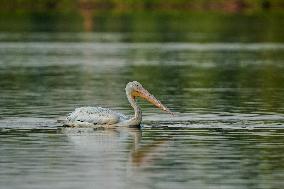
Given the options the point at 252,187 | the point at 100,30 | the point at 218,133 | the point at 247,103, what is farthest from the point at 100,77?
the point at 100,30

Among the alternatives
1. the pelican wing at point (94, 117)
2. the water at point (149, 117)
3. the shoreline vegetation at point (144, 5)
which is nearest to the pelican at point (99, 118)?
the pelican wing at point (94, 117)

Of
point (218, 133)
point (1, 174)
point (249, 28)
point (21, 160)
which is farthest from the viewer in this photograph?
point (249, 28)

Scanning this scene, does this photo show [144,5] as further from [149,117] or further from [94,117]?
[94,117]

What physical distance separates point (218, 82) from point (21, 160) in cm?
2163

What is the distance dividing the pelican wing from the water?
0.69ft

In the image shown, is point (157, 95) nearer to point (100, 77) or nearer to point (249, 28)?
point (100, 77)

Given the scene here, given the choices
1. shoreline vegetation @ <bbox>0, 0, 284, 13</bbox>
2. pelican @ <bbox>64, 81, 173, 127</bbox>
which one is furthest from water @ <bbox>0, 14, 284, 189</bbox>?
shoreline vegetation @ <bbox>0, 0, 284, 13</bbox>

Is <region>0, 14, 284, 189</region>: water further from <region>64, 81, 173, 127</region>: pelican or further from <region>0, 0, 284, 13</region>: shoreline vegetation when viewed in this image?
<region>0, 0, 284, 13</region>: shoreline vegetation

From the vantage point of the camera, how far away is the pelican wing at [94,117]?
1147 inches

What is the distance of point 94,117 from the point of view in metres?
29.2

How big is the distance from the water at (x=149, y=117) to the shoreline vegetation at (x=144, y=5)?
242 feet

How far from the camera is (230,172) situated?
73.8 feet

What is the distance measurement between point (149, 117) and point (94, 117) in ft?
10.1

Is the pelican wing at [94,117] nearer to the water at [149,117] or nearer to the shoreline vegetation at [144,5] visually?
the water at [149,117]
